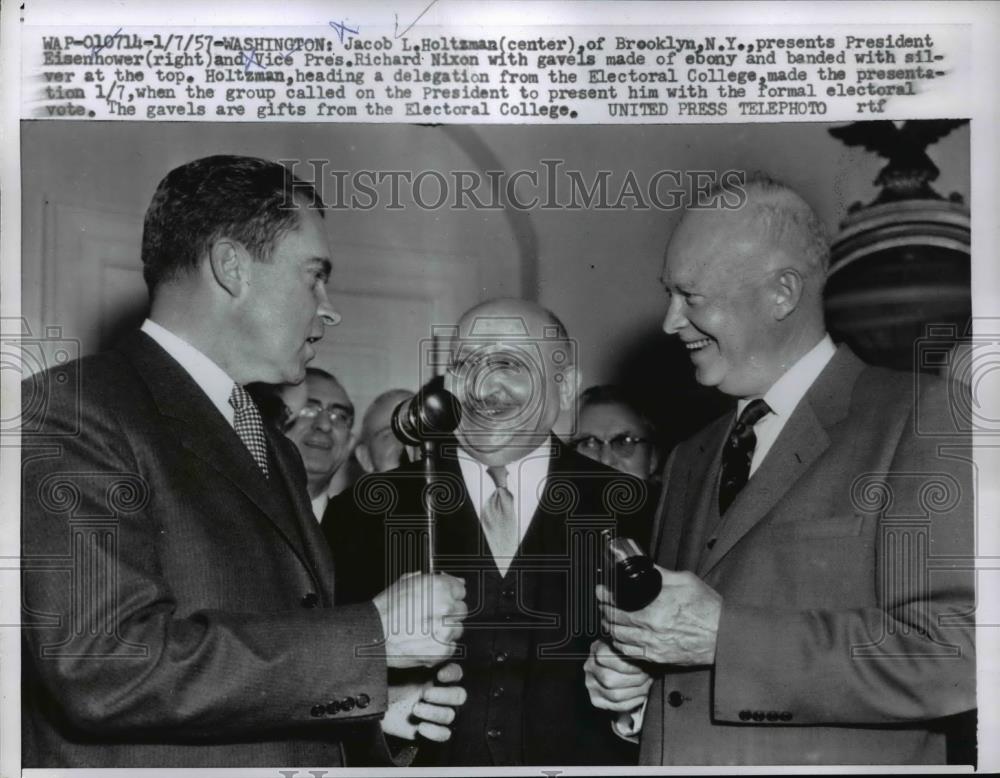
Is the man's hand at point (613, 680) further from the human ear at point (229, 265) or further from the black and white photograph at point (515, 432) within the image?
the human ear at point (229, 265)

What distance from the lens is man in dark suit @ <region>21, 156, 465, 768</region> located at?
2.47 meters

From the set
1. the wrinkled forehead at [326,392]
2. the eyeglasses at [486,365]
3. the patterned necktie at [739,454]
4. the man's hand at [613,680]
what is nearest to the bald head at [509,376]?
the eyeglasses at [486,365]

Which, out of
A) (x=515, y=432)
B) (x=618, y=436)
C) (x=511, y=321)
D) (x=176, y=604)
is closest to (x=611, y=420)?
(x=618, y=436)

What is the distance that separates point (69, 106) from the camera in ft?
9.24

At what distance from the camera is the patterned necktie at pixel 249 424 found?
2.60 m

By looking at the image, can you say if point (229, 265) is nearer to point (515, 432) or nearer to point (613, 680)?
point (515, 432)

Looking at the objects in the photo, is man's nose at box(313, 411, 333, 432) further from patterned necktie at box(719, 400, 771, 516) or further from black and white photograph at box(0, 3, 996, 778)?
patterned necktie at box(719, 400, 771, 516)

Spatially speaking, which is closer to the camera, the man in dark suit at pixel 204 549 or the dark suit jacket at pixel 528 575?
the man in dark suit at pixel 204 549

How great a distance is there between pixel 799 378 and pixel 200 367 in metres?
1.29

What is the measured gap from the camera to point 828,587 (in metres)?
2.61

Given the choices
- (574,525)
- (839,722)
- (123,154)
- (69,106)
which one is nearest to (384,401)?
(574,525)

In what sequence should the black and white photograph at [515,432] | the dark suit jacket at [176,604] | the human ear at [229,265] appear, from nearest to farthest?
the dark suit jacket at [176,604] → the black and white photograph at [515,432] → the human ear at [229,265]

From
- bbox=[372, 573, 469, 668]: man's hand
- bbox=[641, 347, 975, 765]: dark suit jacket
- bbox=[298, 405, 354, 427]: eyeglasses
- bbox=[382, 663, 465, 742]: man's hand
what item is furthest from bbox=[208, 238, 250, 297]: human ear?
bbox=[641, 347, 975, 765]: dark suit jacket

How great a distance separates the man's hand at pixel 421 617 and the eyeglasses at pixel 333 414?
361mm
